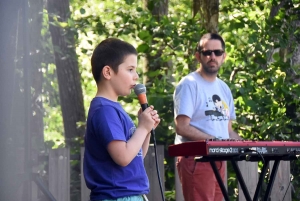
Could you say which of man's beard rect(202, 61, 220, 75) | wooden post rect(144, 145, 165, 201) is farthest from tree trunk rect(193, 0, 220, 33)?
man's beard rect(202, 61, 220, 75)

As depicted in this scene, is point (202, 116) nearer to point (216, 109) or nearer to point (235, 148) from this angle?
point (216, 109)

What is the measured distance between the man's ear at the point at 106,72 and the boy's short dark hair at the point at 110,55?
0.7 inches

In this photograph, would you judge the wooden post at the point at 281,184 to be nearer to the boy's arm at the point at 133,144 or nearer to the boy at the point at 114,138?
the boy at the point at 114,138

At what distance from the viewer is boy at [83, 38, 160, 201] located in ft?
9.41

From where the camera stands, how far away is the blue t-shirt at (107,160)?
114 inches

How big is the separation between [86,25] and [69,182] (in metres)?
2.16

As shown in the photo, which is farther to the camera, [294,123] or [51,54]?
[294,123]

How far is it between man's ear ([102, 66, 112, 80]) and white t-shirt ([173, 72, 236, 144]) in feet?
5.29

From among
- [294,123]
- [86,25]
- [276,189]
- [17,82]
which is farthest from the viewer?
[86,25]

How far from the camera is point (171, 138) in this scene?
20.5ft

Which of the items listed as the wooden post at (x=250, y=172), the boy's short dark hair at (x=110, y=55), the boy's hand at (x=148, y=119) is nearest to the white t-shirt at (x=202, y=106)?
the wooden post at (x=250, y=172)

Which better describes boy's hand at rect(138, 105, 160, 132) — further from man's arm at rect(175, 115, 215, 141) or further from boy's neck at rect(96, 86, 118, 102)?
man's arm at rect(175, 115, 215, 141)

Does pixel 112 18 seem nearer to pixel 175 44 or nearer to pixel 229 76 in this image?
pixel 175 44

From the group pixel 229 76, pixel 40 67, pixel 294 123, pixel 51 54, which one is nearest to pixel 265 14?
pixel 229 76
